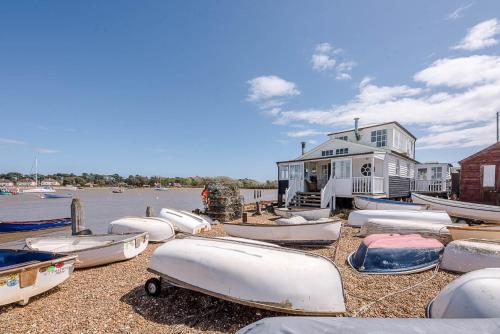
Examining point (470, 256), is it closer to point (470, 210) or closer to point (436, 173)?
point (470, 210)

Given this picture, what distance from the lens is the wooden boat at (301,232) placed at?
7.97 meters

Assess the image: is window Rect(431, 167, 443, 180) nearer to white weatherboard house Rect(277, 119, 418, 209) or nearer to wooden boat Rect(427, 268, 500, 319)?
white weatherboard house Rect(277, 119, 418, 209)

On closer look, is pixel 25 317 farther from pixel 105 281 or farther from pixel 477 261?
pixel 477 261

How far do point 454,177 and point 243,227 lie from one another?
28.1m

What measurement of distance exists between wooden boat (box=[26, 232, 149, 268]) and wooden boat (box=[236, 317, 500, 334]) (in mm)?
6369

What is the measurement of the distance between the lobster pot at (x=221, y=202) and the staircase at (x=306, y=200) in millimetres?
4513

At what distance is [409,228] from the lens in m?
8.91

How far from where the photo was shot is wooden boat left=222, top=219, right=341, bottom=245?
797cm

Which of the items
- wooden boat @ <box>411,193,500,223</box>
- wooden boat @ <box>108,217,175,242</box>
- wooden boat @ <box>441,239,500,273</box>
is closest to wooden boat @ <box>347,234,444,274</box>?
wooden boat @ <box>441,239,500,273</box>

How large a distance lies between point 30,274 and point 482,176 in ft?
80.8

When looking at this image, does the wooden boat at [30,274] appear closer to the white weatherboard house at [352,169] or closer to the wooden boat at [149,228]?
the wooden boat at [149,228]

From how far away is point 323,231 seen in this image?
26.2 feet

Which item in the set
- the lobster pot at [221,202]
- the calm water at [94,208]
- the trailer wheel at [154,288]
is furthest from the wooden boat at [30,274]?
the calm water at [94,208]

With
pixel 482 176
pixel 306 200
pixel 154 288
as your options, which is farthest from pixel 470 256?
pixel 482 176
